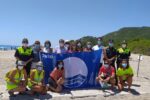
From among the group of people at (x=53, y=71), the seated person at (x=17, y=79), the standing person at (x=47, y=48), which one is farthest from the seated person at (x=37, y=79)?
the standing person at (x=47, y=48)

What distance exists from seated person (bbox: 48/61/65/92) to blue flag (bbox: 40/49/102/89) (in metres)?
0.52

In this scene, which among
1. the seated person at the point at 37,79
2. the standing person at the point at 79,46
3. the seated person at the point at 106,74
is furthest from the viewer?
the standing person at the point at 79,46

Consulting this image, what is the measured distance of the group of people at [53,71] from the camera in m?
10.6

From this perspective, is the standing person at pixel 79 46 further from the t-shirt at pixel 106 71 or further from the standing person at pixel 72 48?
the t-shirt at pixel 106 71

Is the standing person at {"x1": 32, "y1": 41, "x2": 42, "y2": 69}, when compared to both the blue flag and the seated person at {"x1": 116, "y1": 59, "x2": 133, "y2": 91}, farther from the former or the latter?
the seated person at {"x1": 116, "y1": 59, "x2": 133, "y2": 91}

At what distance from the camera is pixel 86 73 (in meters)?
12.2

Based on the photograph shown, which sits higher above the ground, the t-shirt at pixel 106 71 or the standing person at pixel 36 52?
the standing person at pixel 36 52

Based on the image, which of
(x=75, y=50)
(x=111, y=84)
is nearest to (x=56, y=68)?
(x=75, y=50)

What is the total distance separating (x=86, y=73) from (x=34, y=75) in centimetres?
235

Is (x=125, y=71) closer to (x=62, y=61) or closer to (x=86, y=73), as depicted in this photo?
(x=86, y=73)

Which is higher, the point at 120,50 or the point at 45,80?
the point at 120,50

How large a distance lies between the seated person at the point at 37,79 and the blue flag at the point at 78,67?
3.07 ft

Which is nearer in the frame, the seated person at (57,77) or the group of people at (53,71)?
the group of people at (53,71)

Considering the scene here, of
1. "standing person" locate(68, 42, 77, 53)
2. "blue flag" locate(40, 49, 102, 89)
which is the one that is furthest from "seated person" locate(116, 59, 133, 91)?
"standing person" locate(68, 42, 77, 53)
